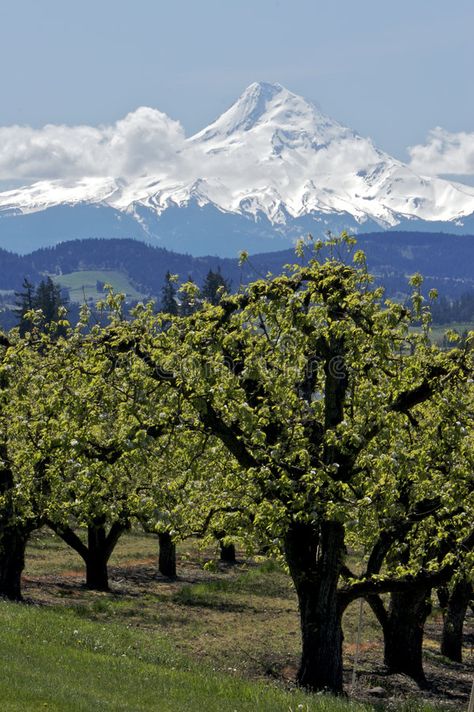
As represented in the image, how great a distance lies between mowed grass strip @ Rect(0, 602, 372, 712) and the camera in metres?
16.5

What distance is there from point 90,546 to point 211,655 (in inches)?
626

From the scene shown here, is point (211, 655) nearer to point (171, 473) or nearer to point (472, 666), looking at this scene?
point (171, 473)

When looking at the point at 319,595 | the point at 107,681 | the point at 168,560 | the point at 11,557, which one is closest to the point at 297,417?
the point at 319,595

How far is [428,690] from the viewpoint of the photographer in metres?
28.2

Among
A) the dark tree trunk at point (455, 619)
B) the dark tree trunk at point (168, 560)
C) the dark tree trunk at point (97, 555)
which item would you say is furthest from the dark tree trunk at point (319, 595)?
the dark tree trunk at point (168, 560)

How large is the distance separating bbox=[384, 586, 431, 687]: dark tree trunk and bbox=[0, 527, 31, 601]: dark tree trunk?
14960 mm

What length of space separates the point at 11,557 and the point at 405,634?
1605 centimetres

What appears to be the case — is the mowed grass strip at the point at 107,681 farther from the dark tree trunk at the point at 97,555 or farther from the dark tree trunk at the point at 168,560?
the dark tree trunk at the point at 168,560

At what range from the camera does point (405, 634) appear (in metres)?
28.4

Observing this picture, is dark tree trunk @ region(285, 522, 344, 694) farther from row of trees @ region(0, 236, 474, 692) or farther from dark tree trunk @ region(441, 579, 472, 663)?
dark tree trunk @ region(441, 579, 472, 663)

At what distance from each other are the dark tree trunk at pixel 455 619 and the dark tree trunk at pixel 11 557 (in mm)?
16994

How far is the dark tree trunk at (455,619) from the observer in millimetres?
32531

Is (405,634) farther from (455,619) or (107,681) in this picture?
(107,681)

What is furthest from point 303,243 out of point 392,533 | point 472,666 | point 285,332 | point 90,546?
point 90,546
